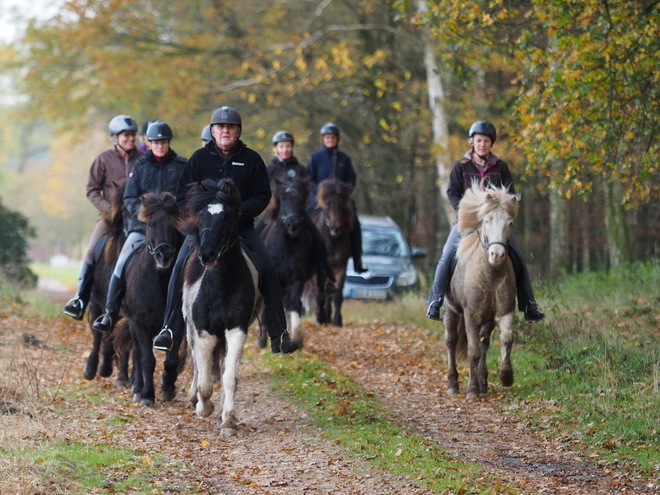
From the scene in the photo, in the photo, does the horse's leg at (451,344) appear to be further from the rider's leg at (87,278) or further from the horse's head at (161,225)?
the rider's leg at (87,278)

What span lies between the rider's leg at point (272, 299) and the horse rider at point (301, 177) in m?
4.54

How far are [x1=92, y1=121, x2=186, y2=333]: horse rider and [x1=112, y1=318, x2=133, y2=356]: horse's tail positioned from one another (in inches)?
4.1

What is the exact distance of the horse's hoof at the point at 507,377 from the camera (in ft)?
33.9

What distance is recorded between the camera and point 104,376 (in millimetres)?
11969

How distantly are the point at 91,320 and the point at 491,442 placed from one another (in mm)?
5910

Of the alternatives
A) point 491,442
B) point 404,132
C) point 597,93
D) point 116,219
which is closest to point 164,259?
point 116,219

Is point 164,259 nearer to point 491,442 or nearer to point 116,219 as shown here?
point 116,219

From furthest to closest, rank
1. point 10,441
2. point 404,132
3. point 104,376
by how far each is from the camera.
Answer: point 404,132 < point 104,376 < point 10,441

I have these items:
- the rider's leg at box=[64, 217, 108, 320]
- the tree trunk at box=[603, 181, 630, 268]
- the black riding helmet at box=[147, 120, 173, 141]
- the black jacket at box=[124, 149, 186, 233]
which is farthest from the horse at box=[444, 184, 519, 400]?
the tree trunk at box=[603, 181, 630, 268]

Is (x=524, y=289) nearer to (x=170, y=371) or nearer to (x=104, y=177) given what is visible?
(x=170, y=371)

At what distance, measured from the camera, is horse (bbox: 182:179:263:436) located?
8562mm

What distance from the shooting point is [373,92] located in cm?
2706

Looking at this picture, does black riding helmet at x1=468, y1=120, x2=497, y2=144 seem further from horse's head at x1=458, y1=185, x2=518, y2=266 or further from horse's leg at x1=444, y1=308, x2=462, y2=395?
horse's leg at x1=444, y1=308, x2=462, y2=395

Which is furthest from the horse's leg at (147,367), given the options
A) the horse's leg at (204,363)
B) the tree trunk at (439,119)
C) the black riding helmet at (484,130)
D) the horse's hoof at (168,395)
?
the tree trunk at (439,119)
